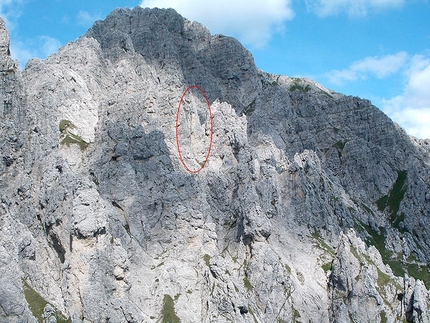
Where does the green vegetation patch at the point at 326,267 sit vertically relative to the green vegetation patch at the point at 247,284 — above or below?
above

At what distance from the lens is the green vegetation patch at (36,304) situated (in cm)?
11775

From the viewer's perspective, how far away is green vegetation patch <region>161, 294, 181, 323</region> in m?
144

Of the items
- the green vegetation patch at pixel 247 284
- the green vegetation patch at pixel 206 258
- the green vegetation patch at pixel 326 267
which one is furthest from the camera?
the green vegetation patch at pixel 326 267

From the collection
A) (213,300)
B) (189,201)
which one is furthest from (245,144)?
(213,300)

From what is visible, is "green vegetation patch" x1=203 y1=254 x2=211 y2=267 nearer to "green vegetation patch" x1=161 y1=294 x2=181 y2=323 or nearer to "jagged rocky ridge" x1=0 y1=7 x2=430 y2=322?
"jagged rocky ridge" x1=0 y1=7 x2=430 y2=322

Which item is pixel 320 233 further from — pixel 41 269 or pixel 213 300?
pixel 41 269

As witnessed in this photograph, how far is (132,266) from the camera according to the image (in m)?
152

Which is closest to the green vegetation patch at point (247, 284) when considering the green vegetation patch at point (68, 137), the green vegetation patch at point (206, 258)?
the green vegetation patch at point (206, 258)

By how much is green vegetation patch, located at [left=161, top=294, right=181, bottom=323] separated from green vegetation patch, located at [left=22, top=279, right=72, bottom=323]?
28.4 m

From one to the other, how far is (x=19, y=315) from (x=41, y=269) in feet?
55.6

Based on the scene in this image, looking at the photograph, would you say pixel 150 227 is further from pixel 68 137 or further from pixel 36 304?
pixel 36 304

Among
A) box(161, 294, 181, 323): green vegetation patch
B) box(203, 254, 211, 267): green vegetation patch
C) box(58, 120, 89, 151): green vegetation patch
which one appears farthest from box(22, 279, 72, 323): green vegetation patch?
box(58, 120, 89, 151): green vegetation patch

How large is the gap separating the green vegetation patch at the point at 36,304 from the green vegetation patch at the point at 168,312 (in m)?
28.4

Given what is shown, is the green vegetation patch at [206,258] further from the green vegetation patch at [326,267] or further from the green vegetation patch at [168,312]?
the green vegetation patch at [326,267]
